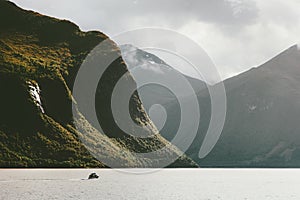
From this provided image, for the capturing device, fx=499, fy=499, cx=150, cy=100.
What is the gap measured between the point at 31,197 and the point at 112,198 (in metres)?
13.9

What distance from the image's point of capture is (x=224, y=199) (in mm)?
91438

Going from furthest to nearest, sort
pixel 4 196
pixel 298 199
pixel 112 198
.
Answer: pixel 298 199
pixel 112 198
pixel 4 196

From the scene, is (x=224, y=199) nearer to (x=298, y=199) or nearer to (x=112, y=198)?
(x=298, y=199)

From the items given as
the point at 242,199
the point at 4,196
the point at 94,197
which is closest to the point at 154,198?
the point at 94,197

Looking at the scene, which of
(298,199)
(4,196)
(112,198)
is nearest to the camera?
(4,196)

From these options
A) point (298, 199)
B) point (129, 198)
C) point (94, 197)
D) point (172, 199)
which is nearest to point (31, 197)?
point (94, 197)

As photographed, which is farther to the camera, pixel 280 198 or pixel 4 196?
pixel 280 198

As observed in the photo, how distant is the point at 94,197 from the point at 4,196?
1537cm

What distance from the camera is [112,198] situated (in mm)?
87375

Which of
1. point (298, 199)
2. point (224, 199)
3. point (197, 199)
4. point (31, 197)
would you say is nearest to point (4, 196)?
point (31, 197)

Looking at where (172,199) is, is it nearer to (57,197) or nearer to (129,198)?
(129,198)

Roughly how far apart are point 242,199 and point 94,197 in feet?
89.4

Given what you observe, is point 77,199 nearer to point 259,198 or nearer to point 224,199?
point 224,199

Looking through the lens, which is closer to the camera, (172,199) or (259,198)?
(172,199)
